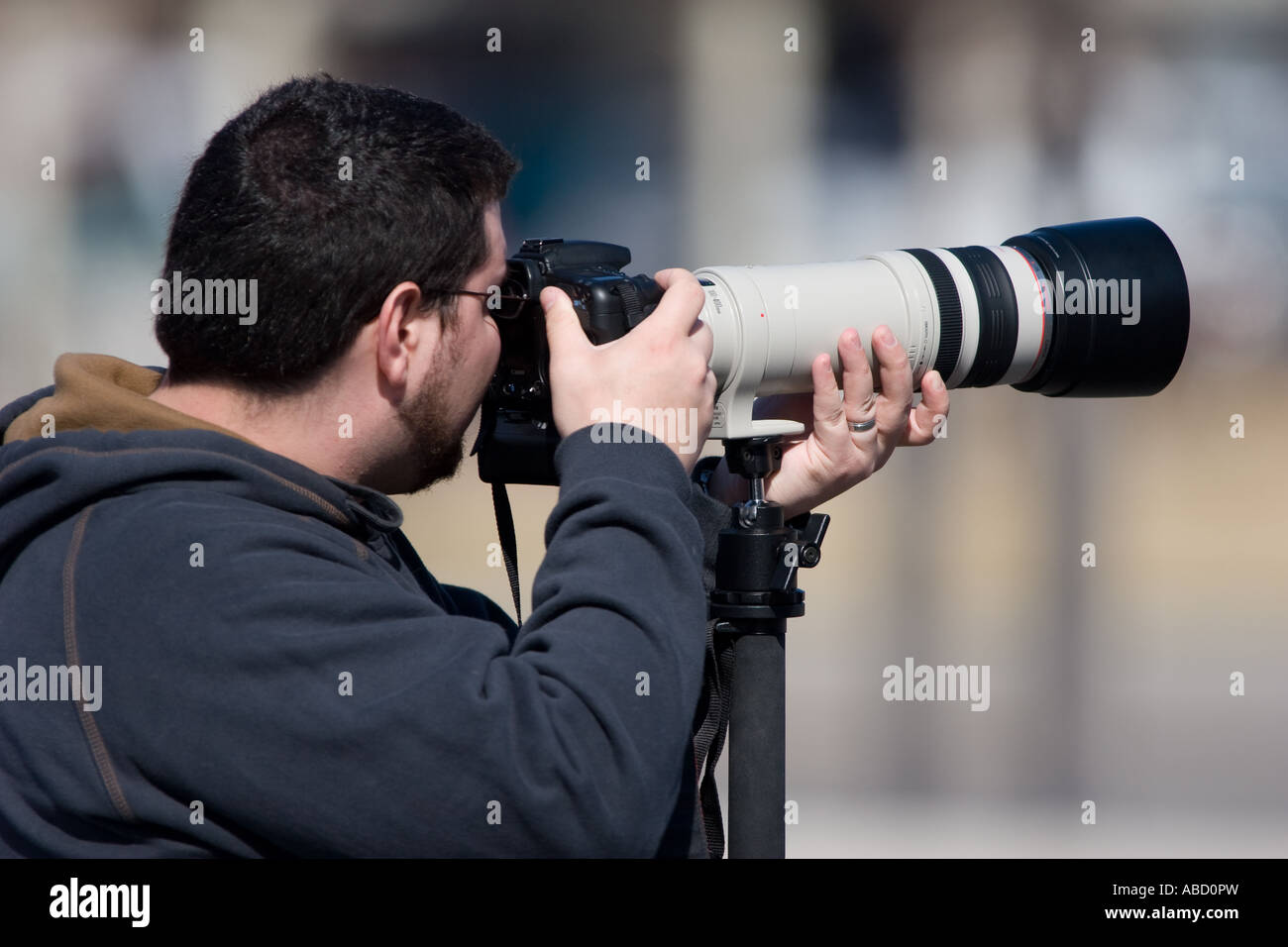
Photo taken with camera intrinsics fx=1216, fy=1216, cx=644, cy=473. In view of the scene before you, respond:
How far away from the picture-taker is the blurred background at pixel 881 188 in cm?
329

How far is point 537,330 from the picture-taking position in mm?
1184

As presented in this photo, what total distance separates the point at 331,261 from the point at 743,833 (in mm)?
663

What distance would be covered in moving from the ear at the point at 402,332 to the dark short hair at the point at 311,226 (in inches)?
0.5

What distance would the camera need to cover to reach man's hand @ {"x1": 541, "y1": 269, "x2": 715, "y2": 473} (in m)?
1.08

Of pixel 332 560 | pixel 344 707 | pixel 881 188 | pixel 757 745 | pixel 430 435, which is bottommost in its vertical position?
pixel 757 745

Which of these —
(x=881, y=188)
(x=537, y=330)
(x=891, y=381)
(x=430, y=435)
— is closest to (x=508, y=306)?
(x=537, y=330)

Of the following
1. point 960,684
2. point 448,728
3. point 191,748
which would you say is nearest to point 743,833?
point 448,728

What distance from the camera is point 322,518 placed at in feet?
3.37

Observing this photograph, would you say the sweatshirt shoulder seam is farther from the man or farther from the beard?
the beard

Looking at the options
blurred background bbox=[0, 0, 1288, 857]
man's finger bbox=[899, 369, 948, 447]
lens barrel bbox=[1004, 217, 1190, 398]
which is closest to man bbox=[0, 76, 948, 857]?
man's finger bbox=[899, 369, 948, 447]

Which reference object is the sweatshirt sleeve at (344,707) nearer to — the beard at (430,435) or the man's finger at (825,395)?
the beard at (430,435)

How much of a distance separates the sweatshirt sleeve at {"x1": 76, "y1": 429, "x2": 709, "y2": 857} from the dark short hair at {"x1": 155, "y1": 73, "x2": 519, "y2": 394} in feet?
0.64

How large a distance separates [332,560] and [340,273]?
255 mm

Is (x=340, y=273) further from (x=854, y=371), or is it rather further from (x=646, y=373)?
(x=854, y=371)
